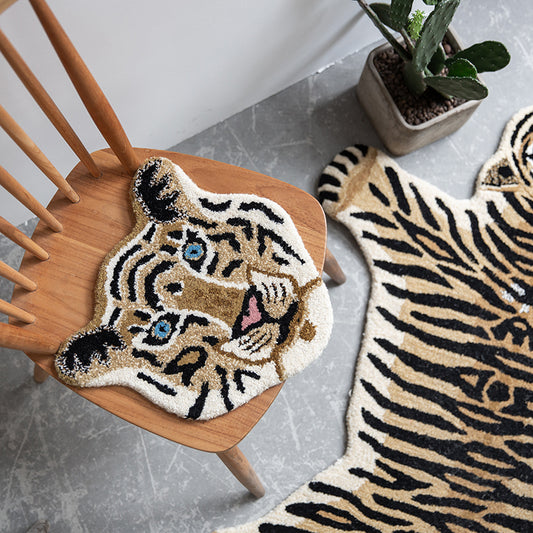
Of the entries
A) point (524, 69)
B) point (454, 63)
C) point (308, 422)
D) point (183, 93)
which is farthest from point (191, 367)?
point (524, 69)

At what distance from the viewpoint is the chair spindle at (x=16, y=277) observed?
70 cm

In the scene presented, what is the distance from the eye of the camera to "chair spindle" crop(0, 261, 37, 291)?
2.29 feet

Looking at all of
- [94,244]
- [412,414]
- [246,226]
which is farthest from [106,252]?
[412,414]

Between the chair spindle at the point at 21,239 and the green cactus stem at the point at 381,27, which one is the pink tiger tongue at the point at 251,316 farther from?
the green cactus stem at the point at 381,27

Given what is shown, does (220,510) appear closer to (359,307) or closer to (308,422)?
(308,422)

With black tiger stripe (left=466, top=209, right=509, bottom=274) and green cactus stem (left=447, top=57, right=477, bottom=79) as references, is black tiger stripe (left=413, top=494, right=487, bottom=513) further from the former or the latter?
green cactus stem (left=447, top=57, right=477, bottom=79)

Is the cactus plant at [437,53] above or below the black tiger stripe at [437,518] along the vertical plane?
above

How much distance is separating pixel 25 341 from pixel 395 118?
86 centimetres

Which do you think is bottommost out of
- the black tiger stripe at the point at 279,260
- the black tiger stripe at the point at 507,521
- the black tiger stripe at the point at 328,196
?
the black tiger stripe at the point at 507,521

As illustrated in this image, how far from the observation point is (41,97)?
2.20ft

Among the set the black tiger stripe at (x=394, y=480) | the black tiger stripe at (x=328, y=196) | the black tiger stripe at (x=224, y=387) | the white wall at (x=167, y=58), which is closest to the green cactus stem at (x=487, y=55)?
the white wall at (x=167, y=58)

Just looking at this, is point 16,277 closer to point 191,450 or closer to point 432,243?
point 191,450

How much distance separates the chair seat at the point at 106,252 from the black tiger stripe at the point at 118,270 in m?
0.03

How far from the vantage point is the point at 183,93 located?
1.08 metres
